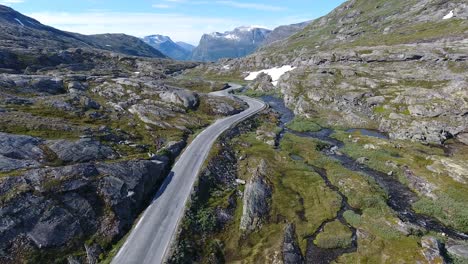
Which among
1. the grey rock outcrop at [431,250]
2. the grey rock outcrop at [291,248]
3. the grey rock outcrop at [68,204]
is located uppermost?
the grey rock outcrop at [68,204]

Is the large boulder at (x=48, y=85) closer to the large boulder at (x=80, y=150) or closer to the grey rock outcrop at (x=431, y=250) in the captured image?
the large boulder at (x=80, y=150)

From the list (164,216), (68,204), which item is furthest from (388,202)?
(68,204)

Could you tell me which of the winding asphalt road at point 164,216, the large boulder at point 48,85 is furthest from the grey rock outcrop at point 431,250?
the large boulder at point 48,85

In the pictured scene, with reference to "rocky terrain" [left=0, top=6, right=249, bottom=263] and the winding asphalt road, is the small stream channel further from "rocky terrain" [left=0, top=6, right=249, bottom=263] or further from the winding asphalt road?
"rocky terrain" [left=0, top=6, right=249, bottom=263]

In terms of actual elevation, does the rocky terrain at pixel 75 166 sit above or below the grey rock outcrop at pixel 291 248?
above

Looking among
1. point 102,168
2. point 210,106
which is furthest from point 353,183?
point 210,106

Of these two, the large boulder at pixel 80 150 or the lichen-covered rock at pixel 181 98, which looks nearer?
the large boulder at pixel 80 150

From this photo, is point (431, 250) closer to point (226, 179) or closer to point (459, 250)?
point (459, 250)
